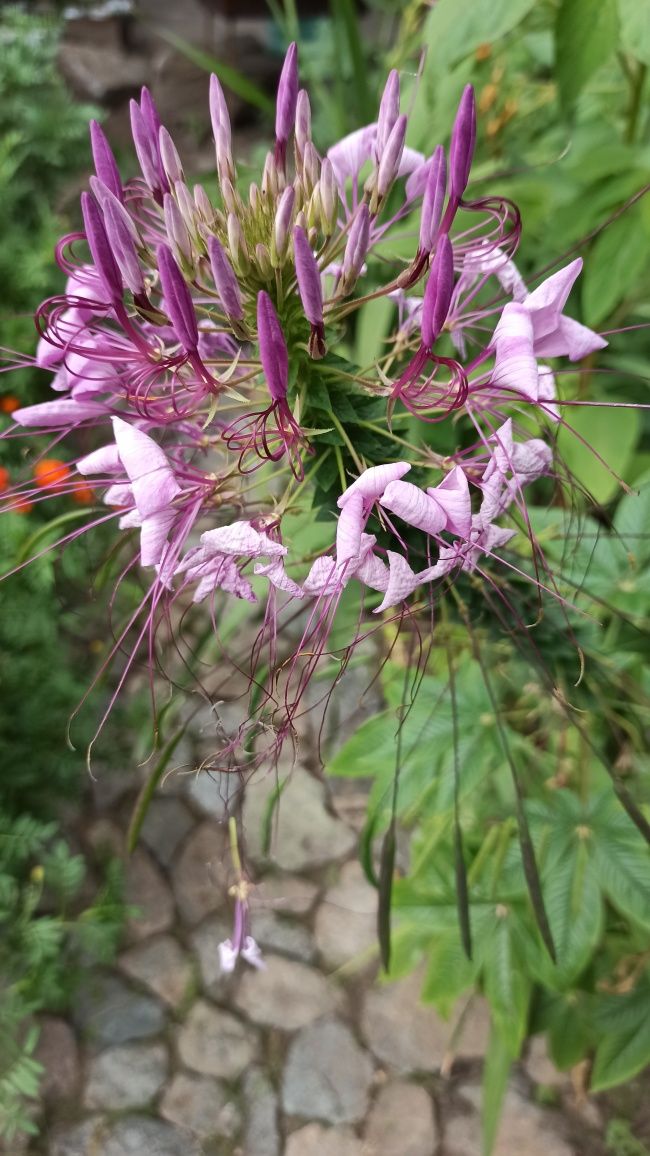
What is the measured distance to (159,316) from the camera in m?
0.59

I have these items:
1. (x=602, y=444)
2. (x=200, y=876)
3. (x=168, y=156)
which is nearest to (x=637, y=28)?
(x=168, y=156)

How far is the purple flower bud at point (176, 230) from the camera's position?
56 centimetres

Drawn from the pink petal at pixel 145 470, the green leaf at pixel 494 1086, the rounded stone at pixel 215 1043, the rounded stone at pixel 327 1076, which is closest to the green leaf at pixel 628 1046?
the green leaf at pixel 494 1086

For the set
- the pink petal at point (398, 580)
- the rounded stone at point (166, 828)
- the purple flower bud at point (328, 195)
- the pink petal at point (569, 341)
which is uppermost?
the purple flower bud at point (328, 195)

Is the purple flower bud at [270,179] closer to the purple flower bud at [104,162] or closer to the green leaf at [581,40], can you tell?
Result: the purple flower bud at [104,162]

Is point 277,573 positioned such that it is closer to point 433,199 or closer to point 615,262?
point 433,199

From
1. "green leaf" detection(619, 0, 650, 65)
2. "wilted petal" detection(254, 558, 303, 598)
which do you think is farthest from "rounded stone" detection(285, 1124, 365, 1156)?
"green leaf" detection(619, 0, 650, 65)

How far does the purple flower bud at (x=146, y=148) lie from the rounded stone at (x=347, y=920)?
1.40 metres

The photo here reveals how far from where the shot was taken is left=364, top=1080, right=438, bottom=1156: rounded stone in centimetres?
141

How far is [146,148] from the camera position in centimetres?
61

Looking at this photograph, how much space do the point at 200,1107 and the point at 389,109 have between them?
1.57 m

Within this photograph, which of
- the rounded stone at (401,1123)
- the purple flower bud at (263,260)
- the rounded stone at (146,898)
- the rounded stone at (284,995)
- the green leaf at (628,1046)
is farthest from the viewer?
the rounded stone at (146,898)

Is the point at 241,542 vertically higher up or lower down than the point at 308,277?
lower down

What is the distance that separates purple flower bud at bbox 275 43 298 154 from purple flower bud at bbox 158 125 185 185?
79 mm
